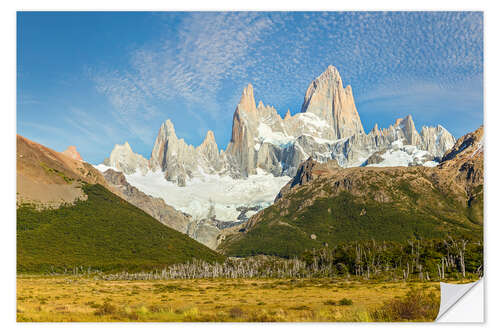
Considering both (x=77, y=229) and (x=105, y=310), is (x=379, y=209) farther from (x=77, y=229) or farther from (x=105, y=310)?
(x=105, y=310)

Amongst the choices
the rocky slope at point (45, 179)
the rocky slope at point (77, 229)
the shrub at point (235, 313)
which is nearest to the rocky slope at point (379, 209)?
the rocky slope at point (77, 229)

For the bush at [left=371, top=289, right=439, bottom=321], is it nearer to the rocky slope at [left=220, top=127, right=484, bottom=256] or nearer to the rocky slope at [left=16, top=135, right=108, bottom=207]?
the rocky slope at [left=16, top=135, right=108, bottom=207]

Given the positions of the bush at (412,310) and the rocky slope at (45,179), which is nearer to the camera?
the bush at (412,310)

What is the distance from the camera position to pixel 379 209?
152500 millimetres

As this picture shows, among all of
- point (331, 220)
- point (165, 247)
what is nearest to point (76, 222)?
point (165, 247)

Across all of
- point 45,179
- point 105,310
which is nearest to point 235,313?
point 105,310

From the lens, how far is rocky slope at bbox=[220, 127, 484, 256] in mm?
136250

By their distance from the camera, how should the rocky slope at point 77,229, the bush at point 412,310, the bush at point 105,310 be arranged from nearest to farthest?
1. the bush at point 412,310
2. the bush at point 105,310
3. the rocky slope at point 77,229

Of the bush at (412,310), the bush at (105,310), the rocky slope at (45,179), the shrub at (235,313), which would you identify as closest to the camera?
the bush at (412,310)

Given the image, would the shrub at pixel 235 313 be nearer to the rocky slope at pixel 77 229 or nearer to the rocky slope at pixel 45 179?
the rocky slope at pixel 77 229

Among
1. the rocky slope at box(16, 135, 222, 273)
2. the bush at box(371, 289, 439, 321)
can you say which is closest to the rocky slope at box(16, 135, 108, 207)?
the rocky slope at box(16, 135, 222, 273)

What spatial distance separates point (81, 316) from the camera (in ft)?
61.2

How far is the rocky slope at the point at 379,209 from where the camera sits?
13625 centimetres
